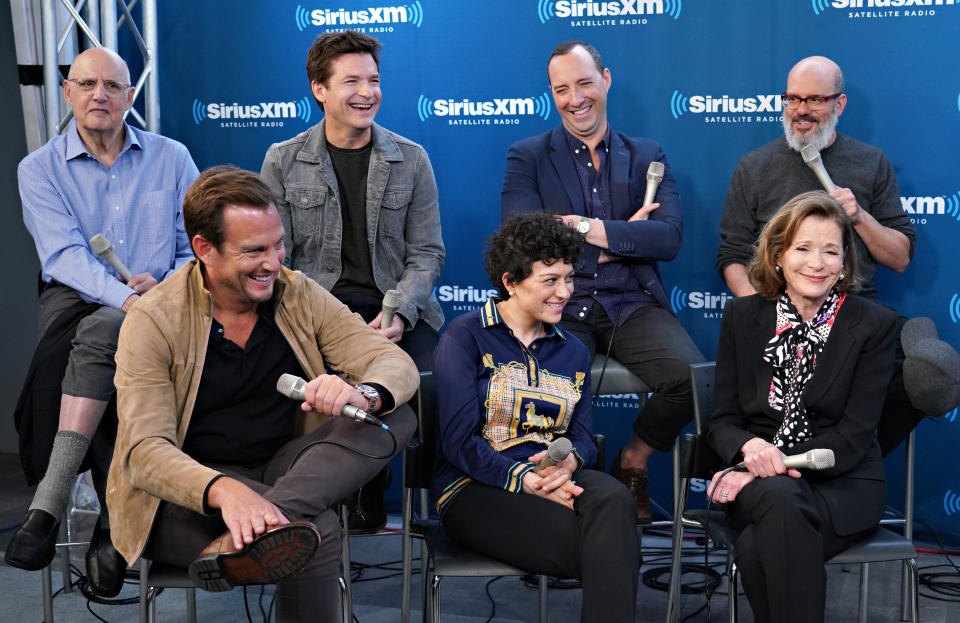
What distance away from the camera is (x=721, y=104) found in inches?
167

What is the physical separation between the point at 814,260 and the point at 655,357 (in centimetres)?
84

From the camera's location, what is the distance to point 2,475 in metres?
5.21

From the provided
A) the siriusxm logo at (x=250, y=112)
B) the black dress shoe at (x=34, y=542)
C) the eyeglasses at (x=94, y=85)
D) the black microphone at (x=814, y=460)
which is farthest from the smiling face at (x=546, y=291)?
the siriusxm logo at (x=250, y=112)

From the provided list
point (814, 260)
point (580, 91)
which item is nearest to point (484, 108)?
point (580, 91)

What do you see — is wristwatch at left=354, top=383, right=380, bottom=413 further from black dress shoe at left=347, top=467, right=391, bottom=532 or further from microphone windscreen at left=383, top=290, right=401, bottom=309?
black dress shoe at left=347, top=467, right=391, bottom=532

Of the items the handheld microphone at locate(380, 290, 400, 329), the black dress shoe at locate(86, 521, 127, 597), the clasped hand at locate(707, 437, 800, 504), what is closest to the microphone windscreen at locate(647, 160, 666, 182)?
the handheld microphone at locate(380, 290, 400, 329)

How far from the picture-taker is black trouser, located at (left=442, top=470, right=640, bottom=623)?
247cm

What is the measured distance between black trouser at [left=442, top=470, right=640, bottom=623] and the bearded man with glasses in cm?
149

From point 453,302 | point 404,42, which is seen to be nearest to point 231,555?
point 453,302

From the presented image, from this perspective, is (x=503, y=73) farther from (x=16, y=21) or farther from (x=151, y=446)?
(x=151, y=446)

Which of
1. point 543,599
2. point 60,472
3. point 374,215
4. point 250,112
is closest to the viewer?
point 60,472

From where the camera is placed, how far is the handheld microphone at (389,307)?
335cm

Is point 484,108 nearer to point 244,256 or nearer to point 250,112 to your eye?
point 250,112

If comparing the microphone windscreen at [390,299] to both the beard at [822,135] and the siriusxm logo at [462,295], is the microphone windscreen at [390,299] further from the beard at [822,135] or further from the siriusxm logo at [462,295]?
the beard at [822,135]
